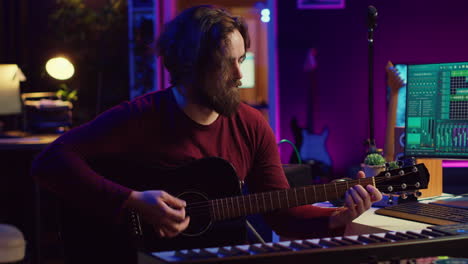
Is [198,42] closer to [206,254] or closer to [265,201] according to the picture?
[265,201]

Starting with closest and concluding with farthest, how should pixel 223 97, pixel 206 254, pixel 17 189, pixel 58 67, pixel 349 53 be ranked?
pixel 206 254, pixel 223 97, pixel 17 189, pixel 58 67, pixel 349 53

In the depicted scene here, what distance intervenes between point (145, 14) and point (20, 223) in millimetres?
2499

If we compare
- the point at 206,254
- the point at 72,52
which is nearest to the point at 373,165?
the point at 206,254

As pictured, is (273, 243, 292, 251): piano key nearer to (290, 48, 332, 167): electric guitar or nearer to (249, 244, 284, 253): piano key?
(249, 244, 284, 253): piano key

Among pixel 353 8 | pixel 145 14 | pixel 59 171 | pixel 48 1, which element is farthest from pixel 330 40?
pixel 59 171

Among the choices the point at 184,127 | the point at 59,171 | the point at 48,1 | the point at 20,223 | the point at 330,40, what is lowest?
the point at 20,223

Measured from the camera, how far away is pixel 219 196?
1584mm

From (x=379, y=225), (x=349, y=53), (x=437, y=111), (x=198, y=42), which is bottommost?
(x=379, y=225)

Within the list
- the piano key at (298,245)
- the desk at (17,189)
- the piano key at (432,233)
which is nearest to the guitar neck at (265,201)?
the piano key at (432,233)

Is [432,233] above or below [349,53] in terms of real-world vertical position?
below

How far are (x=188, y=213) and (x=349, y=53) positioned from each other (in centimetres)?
405

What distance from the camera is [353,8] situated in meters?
5.26

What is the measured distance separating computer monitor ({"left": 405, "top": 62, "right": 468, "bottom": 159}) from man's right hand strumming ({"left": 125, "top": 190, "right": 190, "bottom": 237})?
3.42 ft

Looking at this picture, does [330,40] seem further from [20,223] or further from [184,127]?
[184,127]
